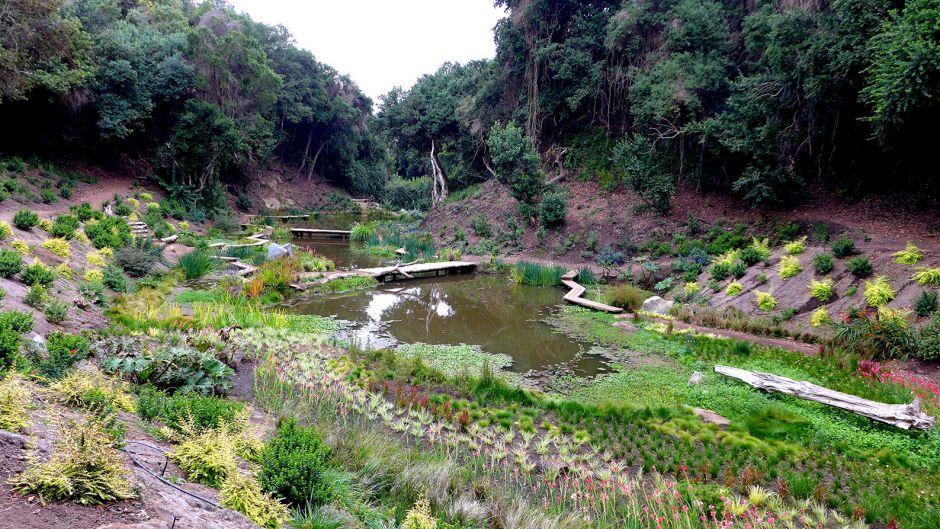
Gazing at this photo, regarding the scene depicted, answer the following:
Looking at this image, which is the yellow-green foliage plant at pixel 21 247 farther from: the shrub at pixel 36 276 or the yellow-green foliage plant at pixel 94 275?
the shrub at pixel 36 276

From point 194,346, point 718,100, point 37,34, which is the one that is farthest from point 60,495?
point 718,100

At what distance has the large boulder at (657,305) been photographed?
11.0m

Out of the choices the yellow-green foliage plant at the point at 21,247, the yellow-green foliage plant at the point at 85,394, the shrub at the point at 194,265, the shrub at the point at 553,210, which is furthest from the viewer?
the shrub at the point at 553,210

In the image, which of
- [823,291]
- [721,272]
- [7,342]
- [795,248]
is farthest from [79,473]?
[795,248]

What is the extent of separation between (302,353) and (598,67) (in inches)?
722

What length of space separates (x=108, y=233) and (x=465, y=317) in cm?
1008

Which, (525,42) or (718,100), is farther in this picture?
(525,42)

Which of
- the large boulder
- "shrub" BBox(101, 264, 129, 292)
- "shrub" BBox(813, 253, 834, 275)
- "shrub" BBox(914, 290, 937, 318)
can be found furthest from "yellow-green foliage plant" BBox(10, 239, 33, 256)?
"shrub" BBox(813, 253, 834, 275)

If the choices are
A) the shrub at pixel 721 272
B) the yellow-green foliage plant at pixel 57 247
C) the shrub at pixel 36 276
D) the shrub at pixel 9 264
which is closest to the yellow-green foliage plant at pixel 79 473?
the shrub at pixel 36 276

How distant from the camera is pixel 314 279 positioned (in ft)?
44.1

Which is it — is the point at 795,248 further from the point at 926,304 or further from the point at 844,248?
the point at 926,304

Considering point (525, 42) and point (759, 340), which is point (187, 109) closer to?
point (525, 42)

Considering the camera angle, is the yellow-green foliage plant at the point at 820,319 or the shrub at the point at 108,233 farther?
the shrub at the point at 108,233

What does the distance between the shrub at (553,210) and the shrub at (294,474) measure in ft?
55.1
